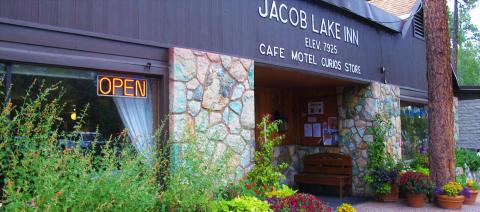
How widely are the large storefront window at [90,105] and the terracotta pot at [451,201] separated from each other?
5.63 metres

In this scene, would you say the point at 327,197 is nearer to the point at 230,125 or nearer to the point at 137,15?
the point at 230,125

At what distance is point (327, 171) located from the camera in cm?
965

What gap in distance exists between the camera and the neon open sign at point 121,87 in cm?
471

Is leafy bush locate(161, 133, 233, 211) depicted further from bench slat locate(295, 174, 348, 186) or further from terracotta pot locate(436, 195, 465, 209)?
terracotta pot locate(436, 195, 465, 209)

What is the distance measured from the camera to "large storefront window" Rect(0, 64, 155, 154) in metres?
4.14

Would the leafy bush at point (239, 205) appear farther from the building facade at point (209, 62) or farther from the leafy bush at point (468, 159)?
the leafy bush at point (468, 159)

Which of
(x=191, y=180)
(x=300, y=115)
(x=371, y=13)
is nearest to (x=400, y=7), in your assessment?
(x=371, y=13)

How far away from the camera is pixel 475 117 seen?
16.8 m

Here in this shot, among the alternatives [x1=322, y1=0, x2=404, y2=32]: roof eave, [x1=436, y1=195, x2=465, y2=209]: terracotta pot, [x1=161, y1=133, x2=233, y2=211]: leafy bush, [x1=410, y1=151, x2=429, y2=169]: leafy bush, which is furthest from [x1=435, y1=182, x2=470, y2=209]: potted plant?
[x1=161, y1=133, x2=233, y2=211]: leafy bush

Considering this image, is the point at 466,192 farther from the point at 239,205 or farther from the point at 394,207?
the point at 239,205

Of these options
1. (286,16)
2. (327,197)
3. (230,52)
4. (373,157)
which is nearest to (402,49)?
(373,157)

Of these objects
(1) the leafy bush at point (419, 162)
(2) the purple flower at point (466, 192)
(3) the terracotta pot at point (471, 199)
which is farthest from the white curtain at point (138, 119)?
(1) the leafy bush at point (419, 162)

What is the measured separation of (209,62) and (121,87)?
1198mm

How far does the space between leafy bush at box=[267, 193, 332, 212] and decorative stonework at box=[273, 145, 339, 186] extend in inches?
166
